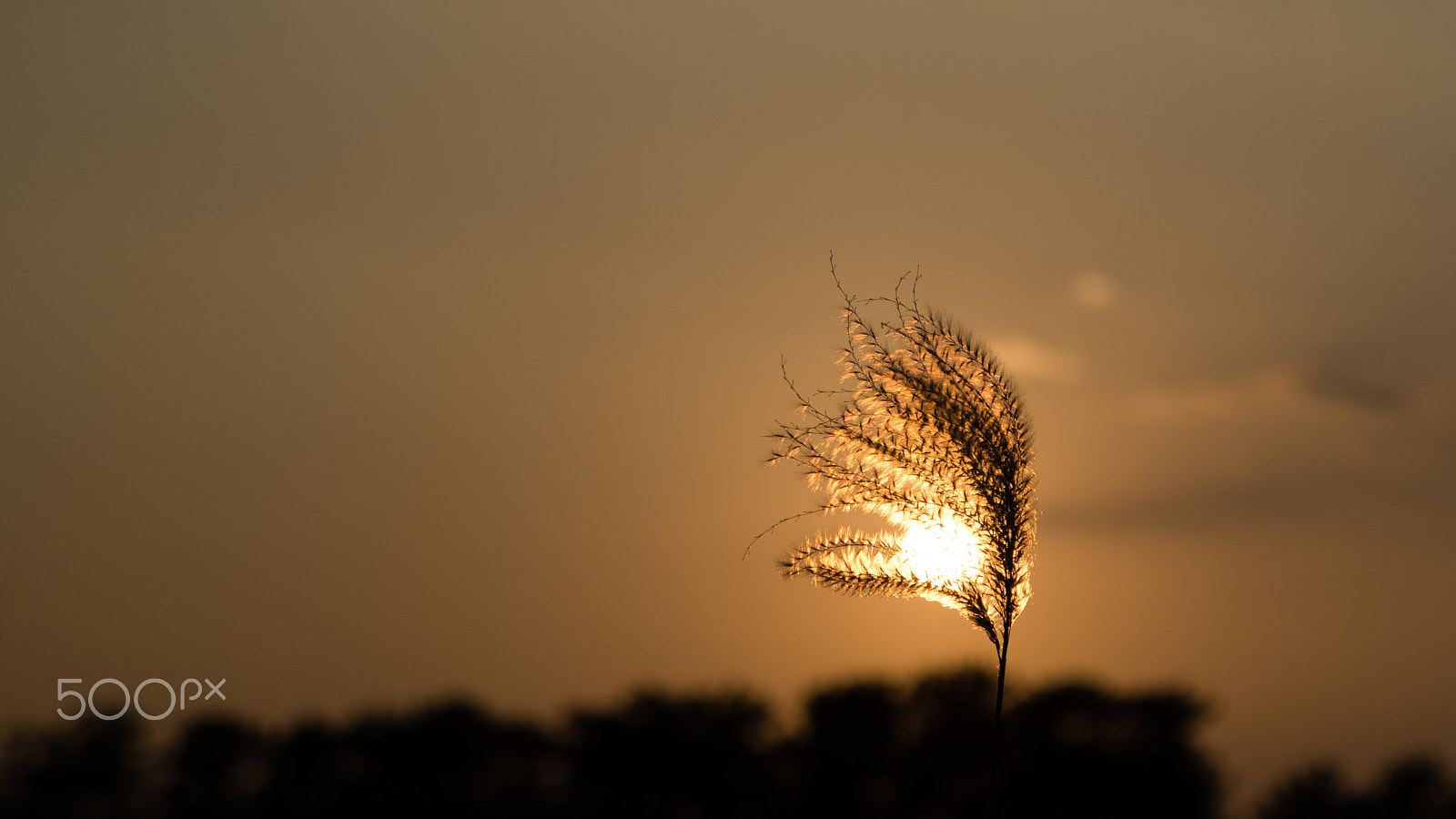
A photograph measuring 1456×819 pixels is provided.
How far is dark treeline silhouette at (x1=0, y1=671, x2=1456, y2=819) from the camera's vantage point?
40.1ft

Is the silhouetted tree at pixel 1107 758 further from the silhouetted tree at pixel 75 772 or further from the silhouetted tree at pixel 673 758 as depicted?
the silhouetted tree at pixel 75 772

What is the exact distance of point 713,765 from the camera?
14242 mm

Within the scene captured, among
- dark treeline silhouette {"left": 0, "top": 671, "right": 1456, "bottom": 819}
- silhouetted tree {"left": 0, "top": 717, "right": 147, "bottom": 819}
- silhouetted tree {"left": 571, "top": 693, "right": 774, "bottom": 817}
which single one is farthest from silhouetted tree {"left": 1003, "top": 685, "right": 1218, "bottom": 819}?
silhouetted tree {"left": 0, "top": 717, "right": 147, "bottom": 819}

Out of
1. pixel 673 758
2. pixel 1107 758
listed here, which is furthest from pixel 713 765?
pixel 1107 758

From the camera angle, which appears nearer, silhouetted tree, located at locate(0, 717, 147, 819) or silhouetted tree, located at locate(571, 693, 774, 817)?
silhouetted tree, located at locate(0, 717, 147, 819)

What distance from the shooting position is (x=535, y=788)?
13.7 m

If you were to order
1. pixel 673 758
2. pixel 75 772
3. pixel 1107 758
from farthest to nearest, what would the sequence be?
pixel 1107 758
pixel 673 758
pixel 75 772

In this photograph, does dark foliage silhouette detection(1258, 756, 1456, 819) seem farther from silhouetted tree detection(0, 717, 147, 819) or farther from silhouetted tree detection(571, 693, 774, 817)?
silhouetted tree detection(0, 717, 147, 819)

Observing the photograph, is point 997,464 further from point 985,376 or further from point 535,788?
point 535,788

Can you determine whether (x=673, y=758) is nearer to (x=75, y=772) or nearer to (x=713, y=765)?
(x=713, y=765)

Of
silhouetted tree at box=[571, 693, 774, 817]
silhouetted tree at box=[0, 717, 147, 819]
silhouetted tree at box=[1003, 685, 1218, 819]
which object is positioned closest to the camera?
silhouetted tree at box=[0, 717, 147, 819]

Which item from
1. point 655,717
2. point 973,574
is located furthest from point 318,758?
point 973,574

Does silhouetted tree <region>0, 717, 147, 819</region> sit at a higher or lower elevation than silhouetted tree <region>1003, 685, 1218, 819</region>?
lower

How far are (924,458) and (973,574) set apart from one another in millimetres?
761
